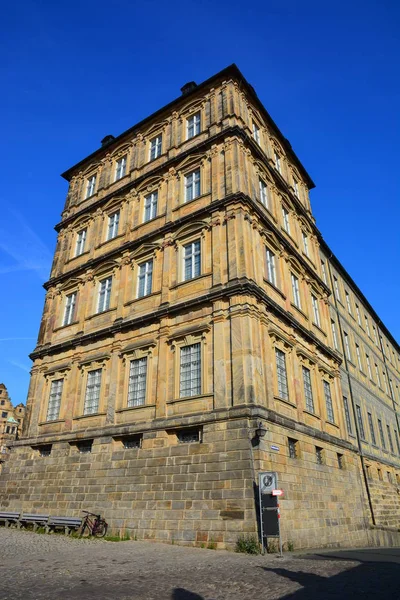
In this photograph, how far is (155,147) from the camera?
23438mm

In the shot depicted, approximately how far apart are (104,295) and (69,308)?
9.58ft

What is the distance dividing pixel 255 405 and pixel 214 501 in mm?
2963

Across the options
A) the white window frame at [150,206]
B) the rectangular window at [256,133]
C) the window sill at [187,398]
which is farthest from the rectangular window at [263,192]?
the window sill at [187,398]

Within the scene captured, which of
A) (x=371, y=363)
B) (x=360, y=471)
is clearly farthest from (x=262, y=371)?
(x=371, y=363)

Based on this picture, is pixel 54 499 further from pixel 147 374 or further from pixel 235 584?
pixel 235 584

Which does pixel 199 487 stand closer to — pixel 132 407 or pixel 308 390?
pixel 132 407

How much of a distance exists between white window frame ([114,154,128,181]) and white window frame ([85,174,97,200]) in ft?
6.37

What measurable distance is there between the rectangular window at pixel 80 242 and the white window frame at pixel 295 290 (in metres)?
11.5

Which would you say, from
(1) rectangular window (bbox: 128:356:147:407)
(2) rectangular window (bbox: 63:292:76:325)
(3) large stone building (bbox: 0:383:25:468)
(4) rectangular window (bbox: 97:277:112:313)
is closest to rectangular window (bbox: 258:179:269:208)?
(4) rectangular window (bbox: 97:277:112:313)

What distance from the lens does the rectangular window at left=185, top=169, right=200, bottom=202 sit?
19.5 m

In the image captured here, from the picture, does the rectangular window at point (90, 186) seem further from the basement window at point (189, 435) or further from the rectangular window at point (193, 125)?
the basement window at point (189, 435)

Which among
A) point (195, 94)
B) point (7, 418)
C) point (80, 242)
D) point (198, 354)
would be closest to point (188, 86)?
point (195, 94)

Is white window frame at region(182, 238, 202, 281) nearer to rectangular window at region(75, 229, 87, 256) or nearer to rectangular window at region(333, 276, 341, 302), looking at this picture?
rectangular window at region(75, 229, 87, 256)

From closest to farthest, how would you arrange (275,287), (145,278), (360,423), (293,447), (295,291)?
(293,447) → (275,287) → (145,278) → (295,291) → (360,423)
